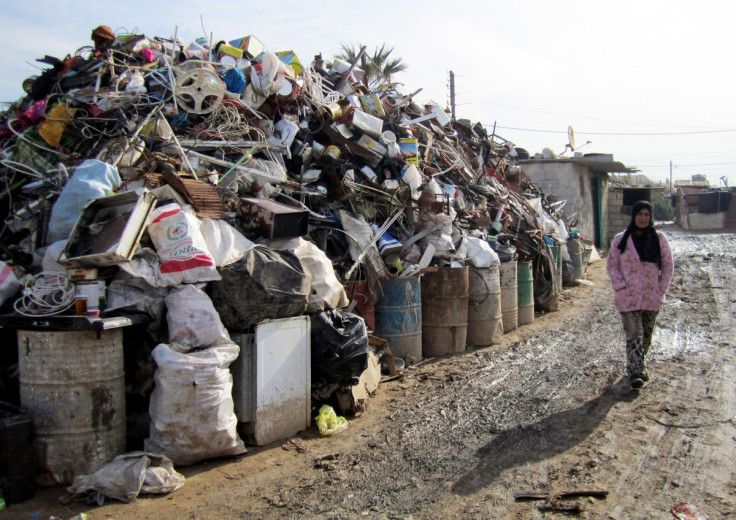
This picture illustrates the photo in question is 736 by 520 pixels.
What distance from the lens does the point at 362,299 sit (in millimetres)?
6285

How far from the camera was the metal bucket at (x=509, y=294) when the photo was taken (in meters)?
8.45

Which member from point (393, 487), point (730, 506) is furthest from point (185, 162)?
point (730, 506)

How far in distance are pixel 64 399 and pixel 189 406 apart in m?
0.77

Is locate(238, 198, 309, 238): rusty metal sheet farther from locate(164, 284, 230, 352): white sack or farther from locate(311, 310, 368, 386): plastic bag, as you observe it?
locate(164, 284, 230, 352): white sack

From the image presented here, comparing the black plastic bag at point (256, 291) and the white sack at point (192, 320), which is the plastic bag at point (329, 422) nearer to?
the black plastic bag at point (256, 291)

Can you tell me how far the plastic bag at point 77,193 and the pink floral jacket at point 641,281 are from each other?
15.1 ft

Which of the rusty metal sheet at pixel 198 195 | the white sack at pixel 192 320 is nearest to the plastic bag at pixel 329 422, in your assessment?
the white sack at pixel 192 320

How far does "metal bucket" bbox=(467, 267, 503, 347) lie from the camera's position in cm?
768

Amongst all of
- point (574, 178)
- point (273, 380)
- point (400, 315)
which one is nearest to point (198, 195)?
point (273, 380)

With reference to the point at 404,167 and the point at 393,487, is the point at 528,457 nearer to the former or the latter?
the point at 393,487

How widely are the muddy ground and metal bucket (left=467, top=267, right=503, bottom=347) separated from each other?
0.85 m

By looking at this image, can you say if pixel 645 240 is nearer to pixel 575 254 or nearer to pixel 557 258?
pixel 557 258

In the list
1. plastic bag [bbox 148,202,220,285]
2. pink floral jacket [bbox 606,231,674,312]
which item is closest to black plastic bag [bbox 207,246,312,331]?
plastic bag [bbox 148,202,220,285]

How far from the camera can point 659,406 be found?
16.5 feet
